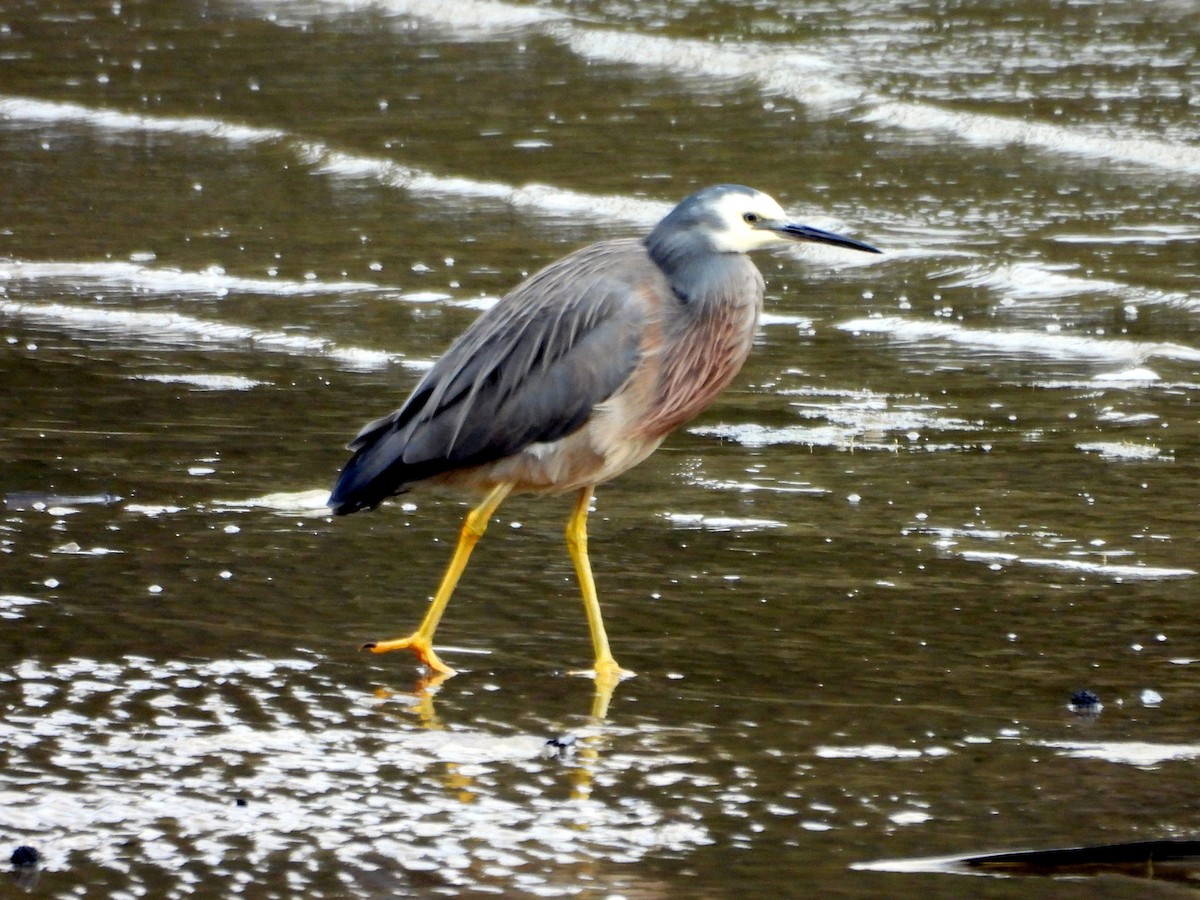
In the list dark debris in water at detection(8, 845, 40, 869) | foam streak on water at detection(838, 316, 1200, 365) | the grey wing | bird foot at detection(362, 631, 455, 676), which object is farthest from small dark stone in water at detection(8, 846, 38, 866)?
foam streak on water at detection(838, 316, 1200, 365)

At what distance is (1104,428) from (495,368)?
2985mm

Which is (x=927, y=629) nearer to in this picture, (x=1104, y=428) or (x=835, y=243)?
(x=835, y=243)

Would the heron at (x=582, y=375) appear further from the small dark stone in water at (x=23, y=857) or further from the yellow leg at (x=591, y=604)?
the small dark stone in water at (x=23, y=857)

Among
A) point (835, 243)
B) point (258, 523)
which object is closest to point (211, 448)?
point (258, 523)

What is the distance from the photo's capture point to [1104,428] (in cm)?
736

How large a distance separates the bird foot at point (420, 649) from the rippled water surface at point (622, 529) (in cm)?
8

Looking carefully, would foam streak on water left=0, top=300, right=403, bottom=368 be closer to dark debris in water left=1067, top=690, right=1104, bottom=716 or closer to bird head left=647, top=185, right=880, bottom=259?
bird head left=647, top=185, right=880, bottom=259

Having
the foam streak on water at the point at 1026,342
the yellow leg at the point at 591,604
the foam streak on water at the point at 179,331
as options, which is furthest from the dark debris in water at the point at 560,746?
the foam streak on water at the point at 1026,342

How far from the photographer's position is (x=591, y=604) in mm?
5086

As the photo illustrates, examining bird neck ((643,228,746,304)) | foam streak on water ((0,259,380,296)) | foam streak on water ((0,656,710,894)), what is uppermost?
bird neck ((643,228,746,304))

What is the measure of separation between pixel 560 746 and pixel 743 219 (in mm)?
1524

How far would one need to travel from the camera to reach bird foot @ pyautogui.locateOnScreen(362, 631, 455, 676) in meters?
4.96

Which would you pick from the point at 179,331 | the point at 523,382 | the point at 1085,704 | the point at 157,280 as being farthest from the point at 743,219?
the point at 157,280

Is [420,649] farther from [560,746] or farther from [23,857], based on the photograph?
[23,857]
